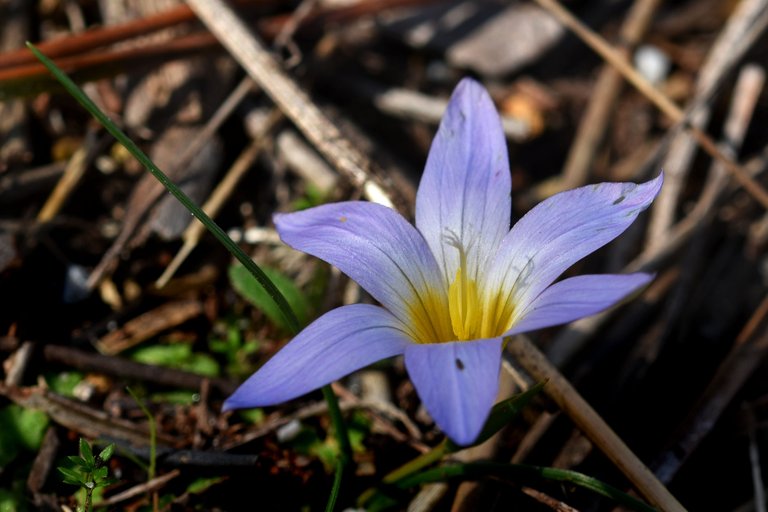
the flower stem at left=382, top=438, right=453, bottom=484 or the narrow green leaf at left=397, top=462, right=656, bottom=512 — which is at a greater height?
the flower stem at left=382, top=438, right=453, bottom=484

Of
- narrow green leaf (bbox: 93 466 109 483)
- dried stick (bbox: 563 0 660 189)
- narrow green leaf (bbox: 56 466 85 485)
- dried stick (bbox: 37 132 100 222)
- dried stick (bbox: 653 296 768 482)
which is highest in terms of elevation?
dried stick (bbox: 37 132 100 222)

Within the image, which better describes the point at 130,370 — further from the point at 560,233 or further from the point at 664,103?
the point at 664,103

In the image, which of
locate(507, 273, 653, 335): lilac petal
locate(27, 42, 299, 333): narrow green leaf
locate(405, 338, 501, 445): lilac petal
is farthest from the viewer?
locate(27, 42, 299, 333): narrow green leaf

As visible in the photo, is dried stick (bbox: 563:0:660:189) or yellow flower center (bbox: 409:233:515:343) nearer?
yellow flower center (bbox: 409:233:515:343)

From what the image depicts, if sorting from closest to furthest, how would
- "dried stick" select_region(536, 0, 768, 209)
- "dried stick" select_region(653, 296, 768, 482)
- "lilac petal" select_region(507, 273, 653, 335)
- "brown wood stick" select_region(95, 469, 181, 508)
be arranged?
"lilac petal" select_region(507, 273, 653, 335), "brown wood stick" select_region(95, 469, 181, 508), "dried stick" select_region(653, 296, 768, 482), "dried stick" select_region(536, 0, 768, 209)

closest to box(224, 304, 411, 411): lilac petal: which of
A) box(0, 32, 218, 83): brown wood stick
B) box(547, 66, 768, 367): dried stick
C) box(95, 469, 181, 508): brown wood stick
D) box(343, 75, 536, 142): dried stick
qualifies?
box(95, 469, 181, 508): brown wood stick

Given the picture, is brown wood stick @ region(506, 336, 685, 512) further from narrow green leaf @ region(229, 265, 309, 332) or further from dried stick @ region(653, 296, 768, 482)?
narrow green leaf @ region(229, 265, 309, 332)
